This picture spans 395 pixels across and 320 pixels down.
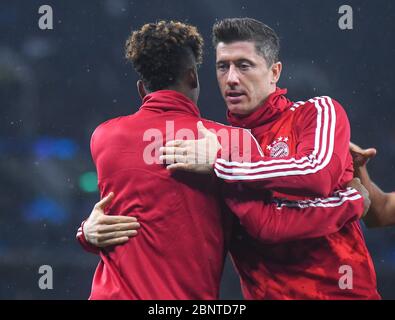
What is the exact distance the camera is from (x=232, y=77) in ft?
6.53

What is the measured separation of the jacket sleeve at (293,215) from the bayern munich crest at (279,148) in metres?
0.16

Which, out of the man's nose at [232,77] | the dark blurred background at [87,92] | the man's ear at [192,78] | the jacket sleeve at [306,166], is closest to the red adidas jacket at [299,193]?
the jacket sleeve at [306,166]

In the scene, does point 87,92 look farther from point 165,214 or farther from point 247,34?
point 165,214

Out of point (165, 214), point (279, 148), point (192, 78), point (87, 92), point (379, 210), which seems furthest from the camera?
point (87, 92)

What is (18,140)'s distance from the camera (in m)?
4.25

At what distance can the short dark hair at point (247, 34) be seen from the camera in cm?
200

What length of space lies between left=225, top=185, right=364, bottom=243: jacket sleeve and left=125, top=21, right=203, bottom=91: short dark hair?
34 cm

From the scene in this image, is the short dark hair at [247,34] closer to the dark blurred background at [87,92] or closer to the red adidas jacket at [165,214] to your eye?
the red adidas jacket at [165,214]

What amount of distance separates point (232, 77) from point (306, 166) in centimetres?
42

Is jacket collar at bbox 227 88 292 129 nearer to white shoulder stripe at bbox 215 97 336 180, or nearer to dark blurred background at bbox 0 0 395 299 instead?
white shoulder stripe at bbox 215 97 336 180

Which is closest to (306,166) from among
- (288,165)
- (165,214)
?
(288,165)

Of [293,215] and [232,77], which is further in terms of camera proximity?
[232,77]

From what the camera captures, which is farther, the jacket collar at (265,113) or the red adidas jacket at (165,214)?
the jacket collar at (265,113)
